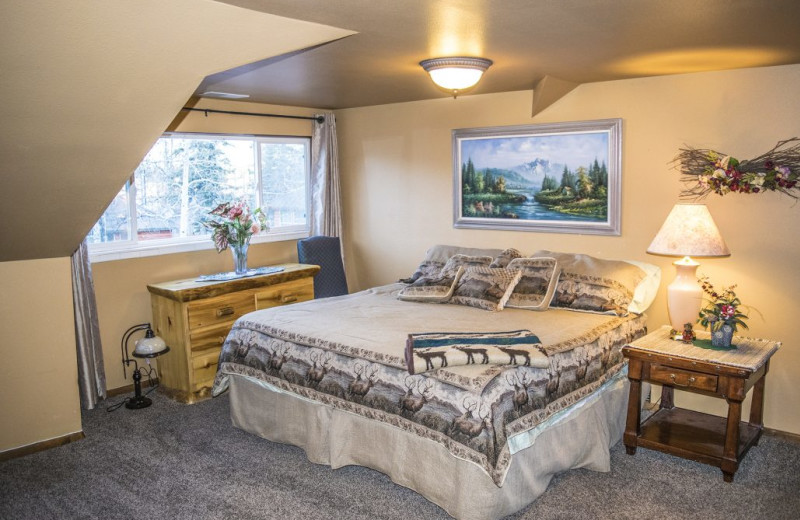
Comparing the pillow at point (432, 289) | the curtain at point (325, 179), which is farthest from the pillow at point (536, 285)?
the curtain at point (325, 179)

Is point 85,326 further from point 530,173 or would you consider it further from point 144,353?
point 530,173

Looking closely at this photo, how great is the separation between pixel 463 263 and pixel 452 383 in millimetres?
1677

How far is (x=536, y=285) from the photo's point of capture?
4059 mm

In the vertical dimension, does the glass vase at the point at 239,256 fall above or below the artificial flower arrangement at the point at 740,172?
below

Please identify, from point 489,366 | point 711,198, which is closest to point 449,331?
point 489,366

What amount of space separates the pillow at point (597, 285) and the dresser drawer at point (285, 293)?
2.03 m

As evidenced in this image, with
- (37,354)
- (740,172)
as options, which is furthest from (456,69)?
(37,354)

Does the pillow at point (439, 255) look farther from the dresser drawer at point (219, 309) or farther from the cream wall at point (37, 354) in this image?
the cream wall at point (37, 354)

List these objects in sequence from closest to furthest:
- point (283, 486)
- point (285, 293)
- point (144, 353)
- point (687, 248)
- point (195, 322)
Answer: point (283, 486)
point (687, 248)
point (144, 353)
point (195, 322)
point (285, 293)

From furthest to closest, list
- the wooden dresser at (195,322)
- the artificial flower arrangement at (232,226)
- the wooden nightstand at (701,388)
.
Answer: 1. the artificial flower arrangement at (232,226)
2. the wooden dresser at (195,322)
3. the wooden nightstand at (701,388)

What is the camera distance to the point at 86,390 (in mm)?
4309

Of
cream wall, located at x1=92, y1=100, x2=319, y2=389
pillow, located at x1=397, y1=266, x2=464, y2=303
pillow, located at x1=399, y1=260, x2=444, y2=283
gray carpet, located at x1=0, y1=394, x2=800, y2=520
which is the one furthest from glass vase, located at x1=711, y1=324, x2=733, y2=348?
cream wall, located at x1=92, y1=100, x2=319, y2=389

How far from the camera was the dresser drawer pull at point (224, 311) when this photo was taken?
4543 millimetres

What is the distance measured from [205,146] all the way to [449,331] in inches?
107
